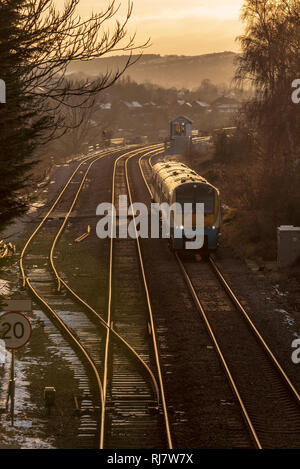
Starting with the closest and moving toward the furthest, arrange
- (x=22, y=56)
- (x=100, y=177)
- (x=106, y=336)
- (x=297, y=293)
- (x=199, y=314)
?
1. (x=22, y=56)
2. (x=106, y=336)
3. (x=199, y=314)
4. (x=297, y=293)
5. (x=100, y=177)

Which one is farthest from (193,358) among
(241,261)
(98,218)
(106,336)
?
(98,218)

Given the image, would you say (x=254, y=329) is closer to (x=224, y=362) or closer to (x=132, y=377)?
(x=224, y=362)

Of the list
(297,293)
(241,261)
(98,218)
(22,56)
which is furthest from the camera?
(98,218)

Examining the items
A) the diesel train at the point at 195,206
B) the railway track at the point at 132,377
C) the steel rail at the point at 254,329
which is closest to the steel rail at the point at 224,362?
the steel rail at the point at 254,329

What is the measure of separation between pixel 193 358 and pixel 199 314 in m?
3.70

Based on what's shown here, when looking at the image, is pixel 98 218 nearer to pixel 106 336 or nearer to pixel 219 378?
pixel 106 336

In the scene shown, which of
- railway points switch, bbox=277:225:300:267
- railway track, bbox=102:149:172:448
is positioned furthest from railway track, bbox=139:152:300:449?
railway points switch, bbox=277:225:300:267

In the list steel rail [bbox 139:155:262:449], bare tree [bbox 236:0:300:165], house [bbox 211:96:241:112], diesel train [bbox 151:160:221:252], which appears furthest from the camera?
house [bbox 211:96:241:112]

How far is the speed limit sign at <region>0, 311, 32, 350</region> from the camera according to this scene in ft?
45.1

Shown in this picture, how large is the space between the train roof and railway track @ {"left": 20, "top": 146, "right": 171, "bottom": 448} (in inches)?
229

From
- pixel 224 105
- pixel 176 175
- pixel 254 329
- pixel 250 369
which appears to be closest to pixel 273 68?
pixel 176 175

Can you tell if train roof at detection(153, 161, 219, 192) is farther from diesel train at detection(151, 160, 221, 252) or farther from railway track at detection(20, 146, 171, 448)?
railway track at detection(20, 146, 171, 448)

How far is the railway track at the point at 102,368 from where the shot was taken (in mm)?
13105

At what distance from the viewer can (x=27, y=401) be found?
14477 mm
